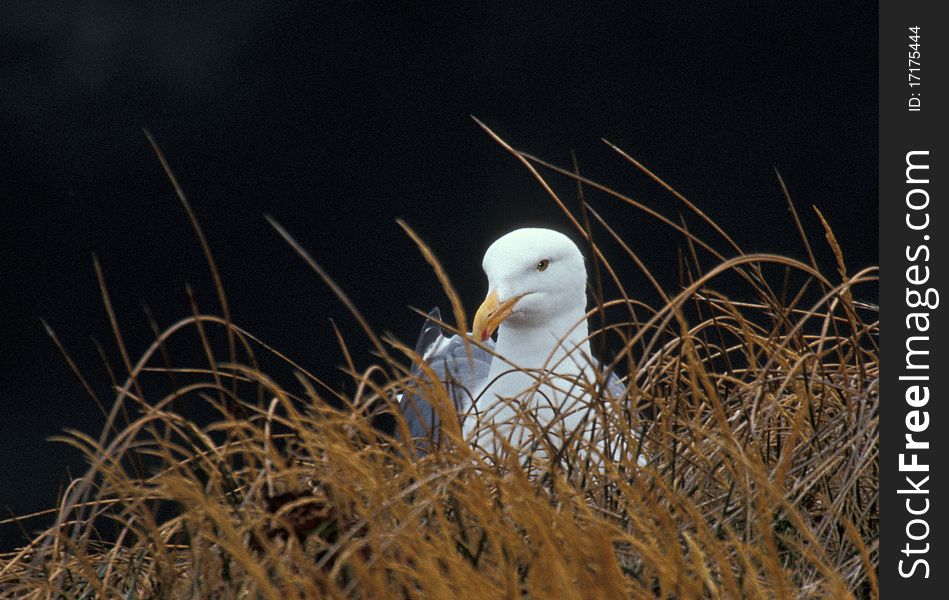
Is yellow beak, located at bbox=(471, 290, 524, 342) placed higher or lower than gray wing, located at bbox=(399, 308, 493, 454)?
higher

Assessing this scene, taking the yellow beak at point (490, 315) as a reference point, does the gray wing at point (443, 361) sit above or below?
below

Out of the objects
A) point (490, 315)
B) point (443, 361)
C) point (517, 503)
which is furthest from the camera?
point (443, 361)

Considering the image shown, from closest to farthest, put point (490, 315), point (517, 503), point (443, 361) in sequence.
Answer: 1. point (517, 503)
2. point (490, 315)
3. point (443, 361)

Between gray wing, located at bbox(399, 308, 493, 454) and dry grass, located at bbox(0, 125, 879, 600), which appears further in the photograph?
gray wing, located at bbox(399, 308, 493, 454)

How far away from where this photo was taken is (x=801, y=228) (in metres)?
2.48

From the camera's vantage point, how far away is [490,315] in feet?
10.7

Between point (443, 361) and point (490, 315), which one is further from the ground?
point (490, 315)

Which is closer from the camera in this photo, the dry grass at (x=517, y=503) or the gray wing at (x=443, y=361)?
the dry grass at (x=517, y=503)

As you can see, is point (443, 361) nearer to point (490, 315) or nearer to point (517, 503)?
point (490, 315)

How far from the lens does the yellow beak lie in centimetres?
322

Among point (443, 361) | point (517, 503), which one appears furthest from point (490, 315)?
point (517, 503)

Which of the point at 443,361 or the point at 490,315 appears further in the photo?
the point at 443,361

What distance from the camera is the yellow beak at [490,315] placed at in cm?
322

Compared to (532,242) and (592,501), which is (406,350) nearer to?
(592,501)
